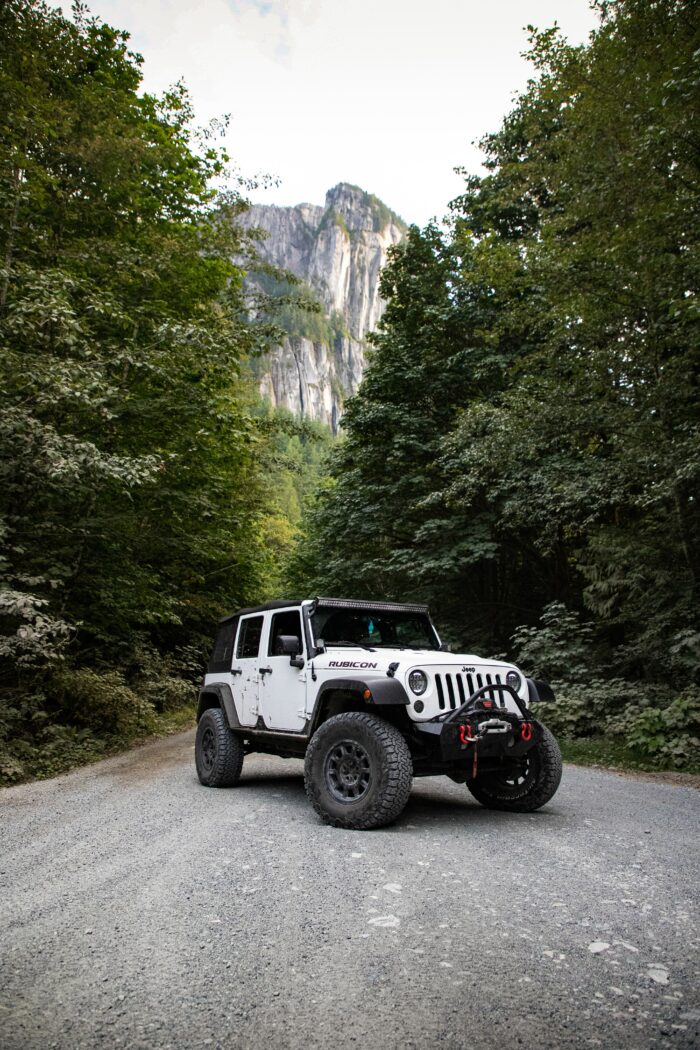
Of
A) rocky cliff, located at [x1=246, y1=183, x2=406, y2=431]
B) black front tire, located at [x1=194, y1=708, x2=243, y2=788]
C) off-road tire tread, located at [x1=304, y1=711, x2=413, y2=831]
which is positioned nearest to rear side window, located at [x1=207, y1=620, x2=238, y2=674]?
black front tire, located at [x1=194, y1=708, x2=243, y2=788]

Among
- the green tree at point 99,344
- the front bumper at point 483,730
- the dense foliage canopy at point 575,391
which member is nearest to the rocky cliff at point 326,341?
the dense foliage canopy at point 575,391

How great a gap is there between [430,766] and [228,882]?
1939mm

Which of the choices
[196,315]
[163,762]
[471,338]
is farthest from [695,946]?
[471,338]

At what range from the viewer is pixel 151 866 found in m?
4.00

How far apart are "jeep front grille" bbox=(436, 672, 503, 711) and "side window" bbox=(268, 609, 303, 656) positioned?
1651mm

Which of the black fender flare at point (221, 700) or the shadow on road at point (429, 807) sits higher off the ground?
the black fender flare at point (221, 700)

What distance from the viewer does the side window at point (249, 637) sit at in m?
6.93

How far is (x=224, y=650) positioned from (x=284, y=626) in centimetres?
147

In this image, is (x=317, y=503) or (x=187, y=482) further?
(x=317, y=503)

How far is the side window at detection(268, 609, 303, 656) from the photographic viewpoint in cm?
633

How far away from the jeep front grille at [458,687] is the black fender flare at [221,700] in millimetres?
2771

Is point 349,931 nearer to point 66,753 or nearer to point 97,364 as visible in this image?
point 66,753

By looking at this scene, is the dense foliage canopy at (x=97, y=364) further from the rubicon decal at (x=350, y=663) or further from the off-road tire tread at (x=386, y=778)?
the off-road tire tread at (x=386, y=778)

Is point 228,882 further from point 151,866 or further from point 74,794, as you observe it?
point 74,794
